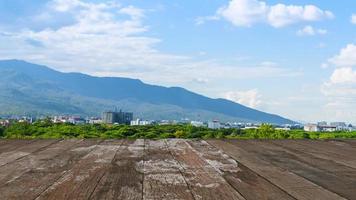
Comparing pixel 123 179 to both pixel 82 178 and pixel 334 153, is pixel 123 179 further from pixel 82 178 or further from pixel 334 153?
pixel 334 153

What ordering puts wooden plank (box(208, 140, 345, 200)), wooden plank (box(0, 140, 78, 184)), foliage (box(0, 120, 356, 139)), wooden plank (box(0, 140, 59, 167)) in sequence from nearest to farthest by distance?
wooden plank (box(208, 140, 345, 200)) < wooden plank (box(0, 140, 78, 184)) < wooden plank (box(0, 140, 59, 167)) < foliage (box(0, 120, 356, 139))

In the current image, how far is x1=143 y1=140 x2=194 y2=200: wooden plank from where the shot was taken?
2.40 m

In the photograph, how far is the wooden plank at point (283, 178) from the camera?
250 cm

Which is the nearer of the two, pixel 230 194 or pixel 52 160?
pixel 230 194

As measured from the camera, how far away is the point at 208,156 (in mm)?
4117

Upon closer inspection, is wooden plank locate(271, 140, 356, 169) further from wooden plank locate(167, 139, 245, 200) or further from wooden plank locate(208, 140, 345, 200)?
wooden plank locate(167, 139, 245, 200)

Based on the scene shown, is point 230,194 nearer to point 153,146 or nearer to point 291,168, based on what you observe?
point 291,168

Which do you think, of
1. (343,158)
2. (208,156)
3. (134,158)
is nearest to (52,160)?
(134,158)

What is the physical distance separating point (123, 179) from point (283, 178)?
101cm

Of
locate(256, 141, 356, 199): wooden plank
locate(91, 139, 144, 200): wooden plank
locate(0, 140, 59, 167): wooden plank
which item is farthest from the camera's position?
locate(0, 140, 59, 167): wooden plank

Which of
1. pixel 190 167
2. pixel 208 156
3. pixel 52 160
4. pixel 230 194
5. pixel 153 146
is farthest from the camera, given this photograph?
pixel 153 146

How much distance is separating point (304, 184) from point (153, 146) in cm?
238

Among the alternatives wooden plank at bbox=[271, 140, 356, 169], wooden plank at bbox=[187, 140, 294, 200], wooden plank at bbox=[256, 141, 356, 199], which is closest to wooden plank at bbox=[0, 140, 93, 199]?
wooden plank at bbox=[187, 140, 294, 200]

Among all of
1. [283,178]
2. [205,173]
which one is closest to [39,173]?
[205,173]
